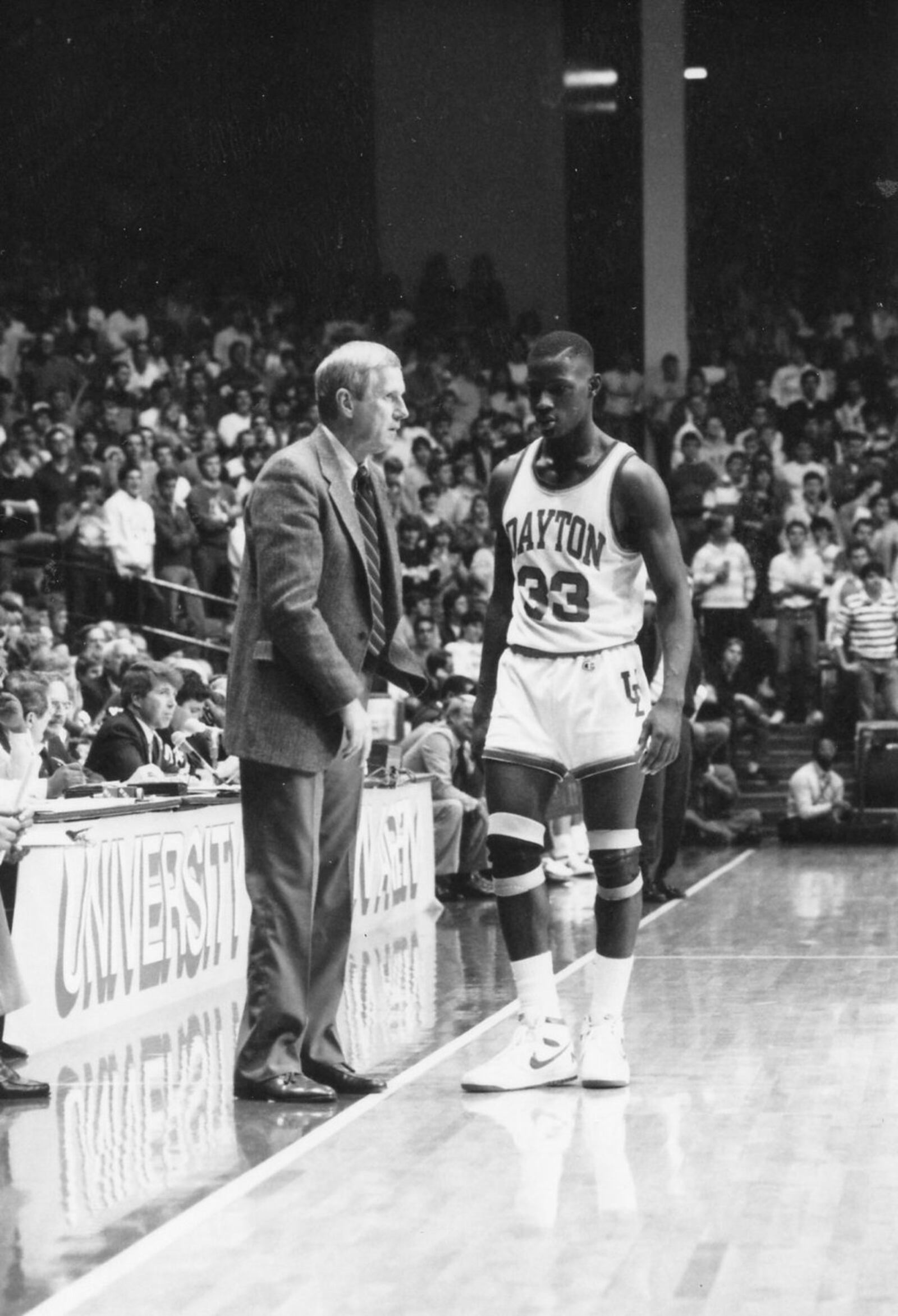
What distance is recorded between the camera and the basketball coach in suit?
5.33 m

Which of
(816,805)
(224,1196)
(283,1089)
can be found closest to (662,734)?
(283,1089)

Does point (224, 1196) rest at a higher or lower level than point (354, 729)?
lower

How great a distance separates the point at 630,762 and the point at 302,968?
39.7 inches

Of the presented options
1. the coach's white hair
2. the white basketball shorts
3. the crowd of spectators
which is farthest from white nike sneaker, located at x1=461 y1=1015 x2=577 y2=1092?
the crowd of spectators

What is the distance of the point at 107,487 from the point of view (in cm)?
1616

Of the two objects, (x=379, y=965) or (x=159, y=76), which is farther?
(x=159, y=76)

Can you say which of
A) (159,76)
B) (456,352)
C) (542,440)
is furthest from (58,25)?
(542,440)

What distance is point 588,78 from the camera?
24.7 m

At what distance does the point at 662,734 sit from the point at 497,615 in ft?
2.11

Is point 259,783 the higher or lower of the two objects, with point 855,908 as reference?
higher

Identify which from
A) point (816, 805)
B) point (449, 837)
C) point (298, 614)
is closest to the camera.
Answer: point (298, 614)

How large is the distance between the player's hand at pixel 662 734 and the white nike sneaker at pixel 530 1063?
74 centimetres

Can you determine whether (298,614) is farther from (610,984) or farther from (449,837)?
(449,837)

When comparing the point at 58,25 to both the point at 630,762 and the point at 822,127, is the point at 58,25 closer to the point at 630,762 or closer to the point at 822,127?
the point at 822,127
